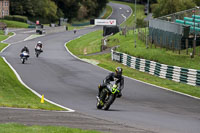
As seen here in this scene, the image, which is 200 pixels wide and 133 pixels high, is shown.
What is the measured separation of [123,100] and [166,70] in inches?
538

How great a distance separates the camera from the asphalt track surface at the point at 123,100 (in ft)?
48.8

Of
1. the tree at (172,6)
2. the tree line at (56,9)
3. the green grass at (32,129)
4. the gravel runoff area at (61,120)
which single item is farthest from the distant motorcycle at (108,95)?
the tree line at (56,9)

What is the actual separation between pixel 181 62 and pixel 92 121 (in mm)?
27040

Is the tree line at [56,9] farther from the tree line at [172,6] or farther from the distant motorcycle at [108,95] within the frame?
the distant motorcycle at [108,95]

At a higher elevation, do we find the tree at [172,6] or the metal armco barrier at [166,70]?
the tree at [172,6]

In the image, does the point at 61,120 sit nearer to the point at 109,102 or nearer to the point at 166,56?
the point at 109,102

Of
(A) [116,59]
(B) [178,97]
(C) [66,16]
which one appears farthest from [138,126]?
(C) [66,16]

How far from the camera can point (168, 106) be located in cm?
2167

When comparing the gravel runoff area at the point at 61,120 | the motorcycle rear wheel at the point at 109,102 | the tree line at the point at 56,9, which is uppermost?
the tree line at the point at 56,9

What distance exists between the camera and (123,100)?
75.8 ft

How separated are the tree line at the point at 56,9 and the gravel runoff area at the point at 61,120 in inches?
4516

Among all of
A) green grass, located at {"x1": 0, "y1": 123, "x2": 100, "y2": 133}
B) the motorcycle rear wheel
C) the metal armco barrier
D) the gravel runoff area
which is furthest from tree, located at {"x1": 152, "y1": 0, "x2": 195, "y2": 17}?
green grass, located at {"x1": 0, "y1": 123, "x2": 100, "y2": 133}

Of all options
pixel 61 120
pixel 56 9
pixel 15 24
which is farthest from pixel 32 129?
pixel 56 9

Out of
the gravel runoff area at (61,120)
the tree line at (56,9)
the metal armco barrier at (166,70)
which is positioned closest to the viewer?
the gravel runoff area at (61,120)
